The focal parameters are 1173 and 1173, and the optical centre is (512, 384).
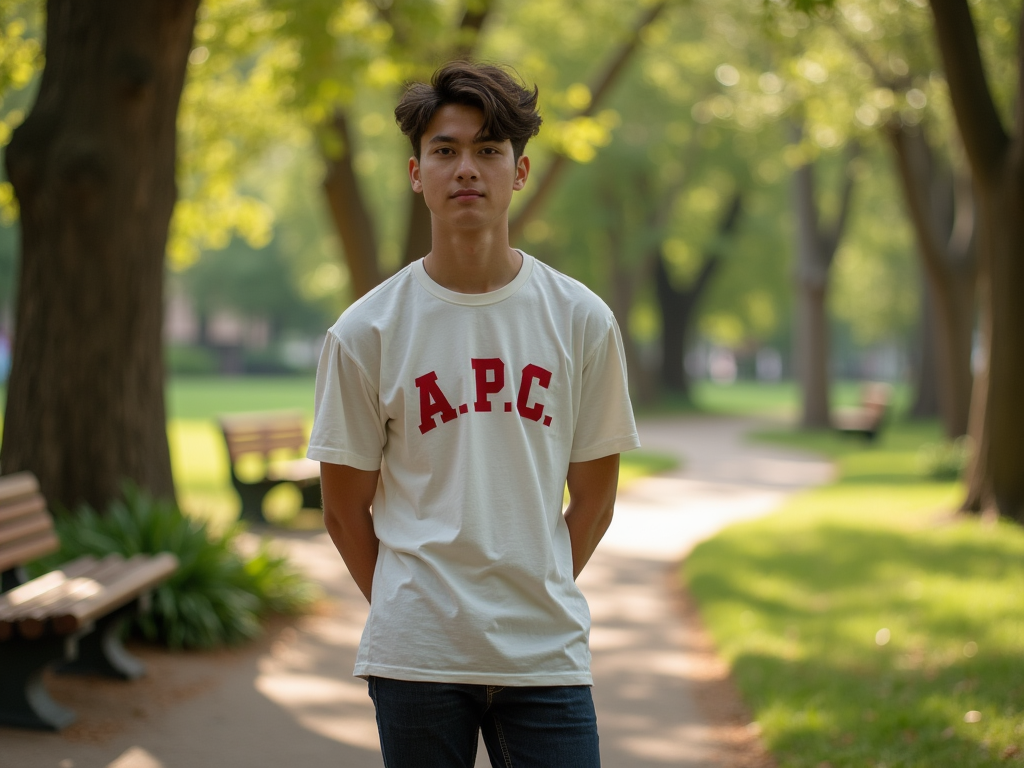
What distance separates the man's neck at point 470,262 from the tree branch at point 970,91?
27.1 feet

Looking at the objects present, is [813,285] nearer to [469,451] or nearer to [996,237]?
[996,237]

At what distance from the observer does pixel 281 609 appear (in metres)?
7.81

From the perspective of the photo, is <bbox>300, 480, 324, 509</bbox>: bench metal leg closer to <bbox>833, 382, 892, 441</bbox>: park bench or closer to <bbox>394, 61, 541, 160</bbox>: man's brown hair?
<bbox>394, 61, 541, 160</bbox>: man's brown hair

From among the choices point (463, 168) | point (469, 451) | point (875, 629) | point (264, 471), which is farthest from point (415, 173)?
point (264, 471)

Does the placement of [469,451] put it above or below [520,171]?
below

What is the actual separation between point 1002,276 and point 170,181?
6.82 meters

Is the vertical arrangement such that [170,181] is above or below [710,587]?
above

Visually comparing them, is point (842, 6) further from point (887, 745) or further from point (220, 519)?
point (887, 745)

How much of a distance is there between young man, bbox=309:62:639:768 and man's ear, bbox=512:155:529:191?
33mm

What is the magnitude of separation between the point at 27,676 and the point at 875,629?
15.4 ft

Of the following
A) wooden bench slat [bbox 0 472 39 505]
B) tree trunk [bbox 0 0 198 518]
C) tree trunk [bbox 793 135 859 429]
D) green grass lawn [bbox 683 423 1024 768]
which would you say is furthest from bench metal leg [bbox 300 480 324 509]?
tree trunk [bbox 793 135 859 429]

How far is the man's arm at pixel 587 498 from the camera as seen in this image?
8.84ft

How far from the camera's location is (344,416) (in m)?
2.52

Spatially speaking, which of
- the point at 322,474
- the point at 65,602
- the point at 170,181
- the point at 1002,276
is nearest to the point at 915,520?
the point at 1002,276
